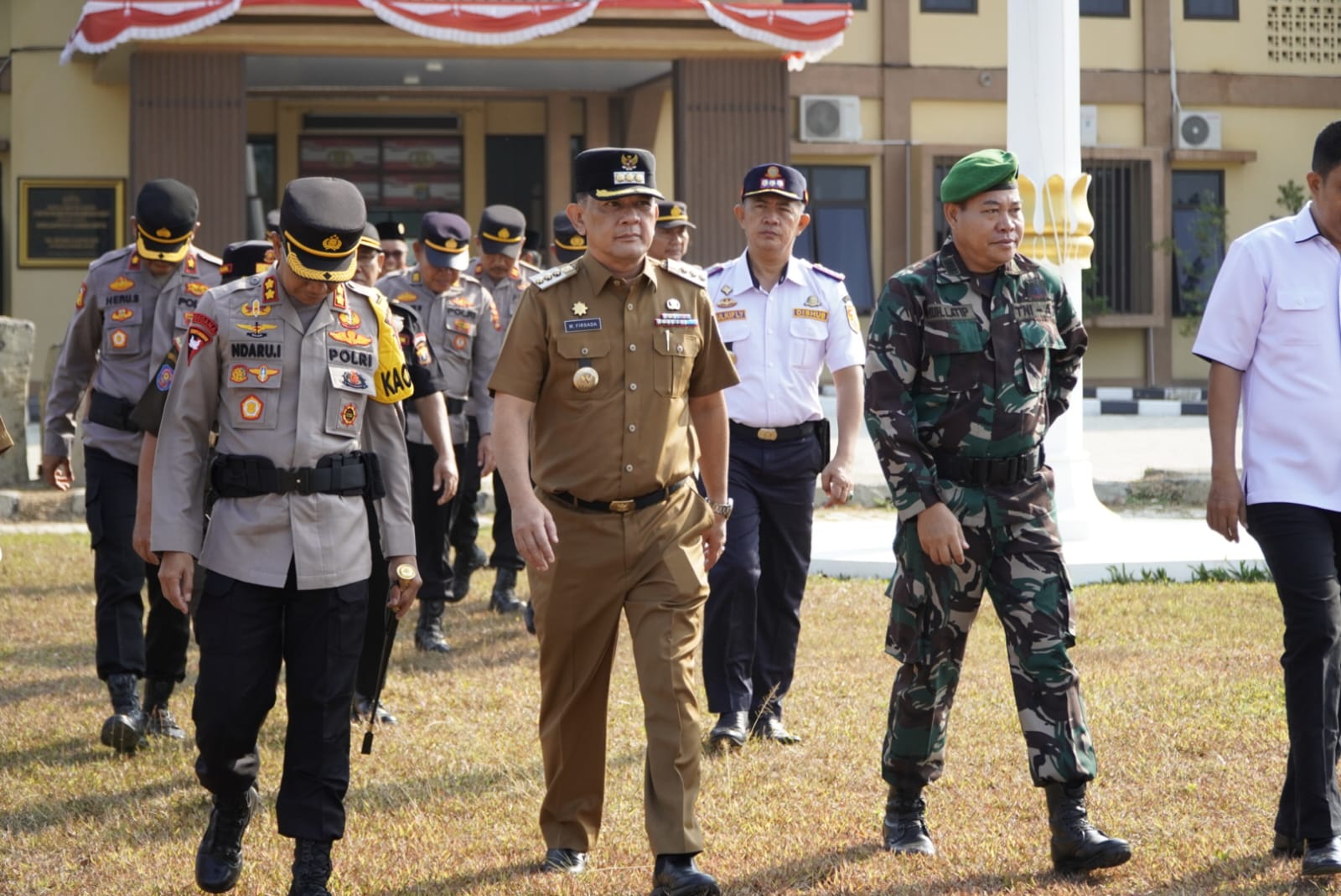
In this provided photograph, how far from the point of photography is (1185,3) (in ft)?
82.0

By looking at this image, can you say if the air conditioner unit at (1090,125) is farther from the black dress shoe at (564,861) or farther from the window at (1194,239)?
the black dress shoe at (564,861)

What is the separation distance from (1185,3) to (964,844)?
21.8 m

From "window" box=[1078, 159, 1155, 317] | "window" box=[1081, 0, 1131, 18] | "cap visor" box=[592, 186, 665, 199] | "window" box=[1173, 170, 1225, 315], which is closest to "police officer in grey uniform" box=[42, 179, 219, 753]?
"cap visor" box=[592, 186, 665, 199]

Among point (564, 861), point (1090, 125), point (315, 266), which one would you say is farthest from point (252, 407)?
point (1090, 125)

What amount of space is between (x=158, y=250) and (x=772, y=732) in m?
3.05

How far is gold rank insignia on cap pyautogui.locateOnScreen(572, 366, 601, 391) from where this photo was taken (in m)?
5.07

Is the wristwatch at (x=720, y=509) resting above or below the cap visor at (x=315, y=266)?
below

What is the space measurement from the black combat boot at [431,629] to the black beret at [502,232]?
2.27 meters

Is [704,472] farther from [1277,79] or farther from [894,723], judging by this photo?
[1277,79]

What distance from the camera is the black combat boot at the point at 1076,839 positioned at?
16.3ft

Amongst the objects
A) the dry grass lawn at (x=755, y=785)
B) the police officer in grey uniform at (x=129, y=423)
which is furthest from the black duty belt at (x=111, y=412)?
the dry grass lawn at (x=755, y=785)

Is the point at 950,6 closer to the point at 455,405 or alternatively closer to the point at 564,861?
the point at 455,405

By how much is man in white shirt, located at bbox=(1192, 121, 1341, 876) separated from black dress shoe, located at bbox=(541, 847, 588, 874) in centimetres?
198

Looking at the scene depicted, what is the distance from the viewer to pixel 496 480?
10297 mm
